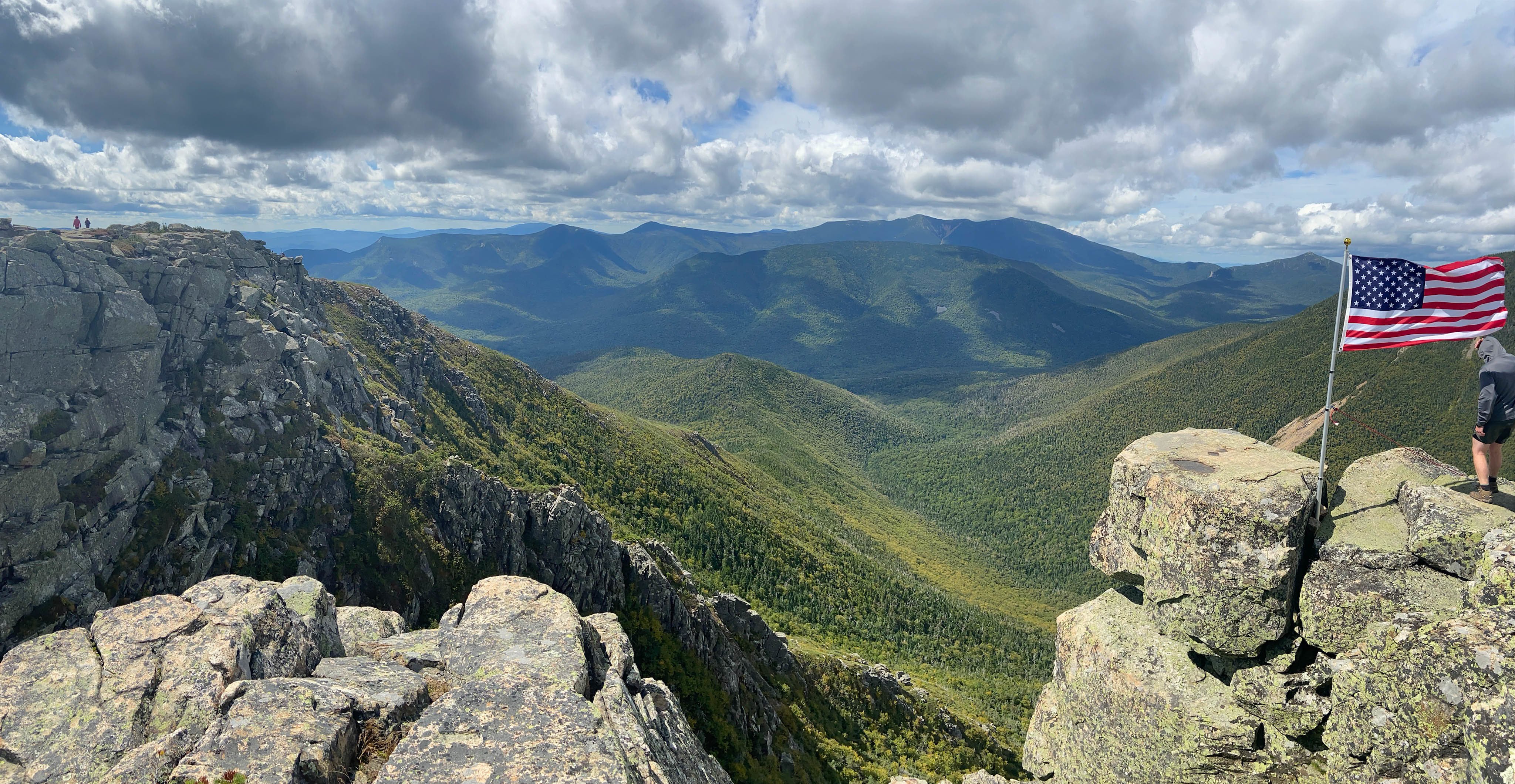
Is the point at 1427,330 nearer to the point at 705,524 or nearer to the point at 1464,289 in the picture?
the point at 1464,289

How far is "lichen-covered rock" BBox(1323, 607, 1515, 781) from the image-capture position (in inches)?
692

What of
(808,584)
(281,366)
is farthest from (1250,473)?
(808,584)

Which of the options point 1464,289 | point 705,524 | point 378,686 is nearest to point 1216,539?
point 1464,289

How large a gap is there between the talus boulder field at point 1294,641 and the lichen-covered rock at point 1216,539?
8 centimetres

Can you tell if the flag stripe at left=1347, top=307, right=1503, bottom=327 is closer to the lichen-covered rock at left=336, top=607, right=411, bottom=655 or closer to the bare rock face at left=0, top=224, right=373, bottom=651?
the lichen-covered rock at left=336, top=607, right=411, bottom=655

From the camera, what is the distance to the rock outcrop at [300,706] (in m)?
17.1

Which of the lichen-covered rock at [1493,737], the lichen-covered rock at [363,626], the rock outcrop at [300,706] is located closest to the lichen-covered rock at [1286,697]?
the lichen-covered rock at [1493,737]

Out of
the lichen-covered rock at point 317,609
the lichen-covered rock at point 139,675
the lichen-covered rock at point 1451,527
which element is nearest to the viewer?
the lichen-covered rock at point 139,675

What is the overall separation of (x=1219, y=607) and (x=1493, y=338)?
16177 mm

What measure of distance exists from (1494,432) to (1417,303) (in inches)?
228

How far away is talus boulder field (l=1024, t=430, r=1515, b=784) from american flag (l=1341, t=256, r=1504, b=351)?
6211 mm

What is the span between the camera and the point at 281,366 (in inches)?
3393

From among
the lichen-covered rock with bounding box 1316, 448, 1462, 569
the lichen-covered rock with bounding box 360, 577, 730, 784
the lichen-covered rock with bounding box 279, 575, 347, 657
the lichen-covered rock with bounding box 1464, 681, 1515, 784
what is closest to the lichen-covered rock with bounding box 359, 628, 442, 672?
the lichen-covered rock with bounding box 360, 577, 730, 784

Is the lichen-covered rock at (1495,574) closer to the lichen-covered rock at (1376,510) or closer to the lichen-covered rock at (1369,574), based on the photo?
the lichen-covered rock at (1369,574)
